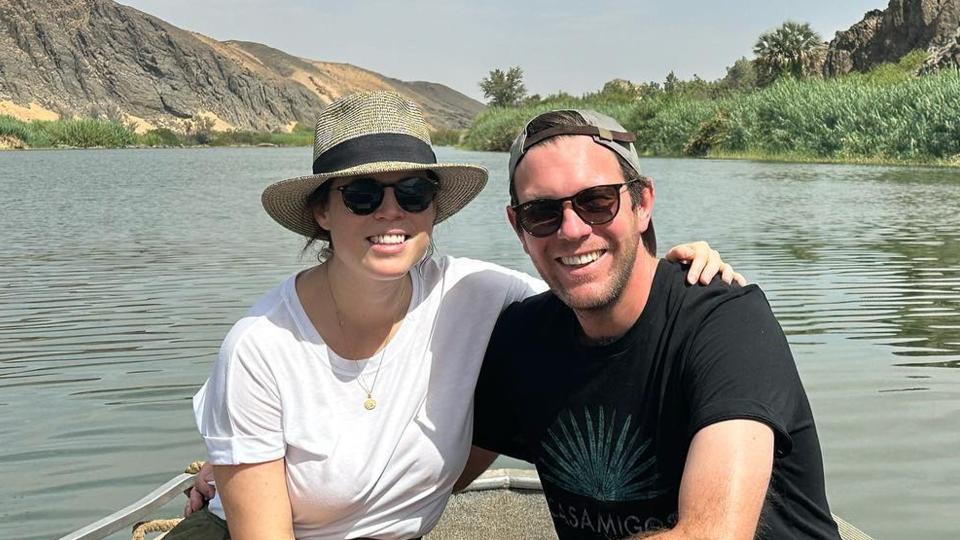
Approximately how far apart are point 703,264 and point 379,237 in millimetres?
828

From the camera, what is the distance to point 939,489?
15.8 ft

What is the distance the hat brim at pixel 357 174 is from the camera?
2529mm

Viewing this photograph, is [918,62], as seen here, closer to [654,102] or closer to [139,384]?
[654,102]

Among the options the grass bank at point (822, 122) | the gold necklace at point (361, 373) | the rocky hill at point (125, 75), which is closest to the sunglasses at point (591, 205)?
the gold necklace at point (361, 373)

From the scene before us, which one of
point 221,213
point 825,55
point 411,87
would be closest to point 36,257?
point 221,213

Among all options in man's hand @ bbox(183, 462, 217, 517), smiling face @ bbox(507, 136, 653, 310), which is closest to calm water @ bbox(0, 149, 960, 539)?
man's hand @ bbox(183, 462, 217, 517)

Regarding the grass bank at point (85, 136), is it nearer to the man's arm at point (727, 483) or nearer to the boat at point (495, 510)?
the boat at point (495, 510)

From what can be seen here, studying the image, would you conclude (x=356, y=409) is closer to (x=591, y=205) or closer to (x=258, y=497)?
(x=258, y=497)

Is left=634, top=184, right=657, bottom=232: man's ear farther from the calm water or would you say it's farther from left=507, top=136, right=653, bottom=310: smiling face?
the calm water

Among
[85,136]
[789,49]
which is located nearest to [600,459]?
[789,49]

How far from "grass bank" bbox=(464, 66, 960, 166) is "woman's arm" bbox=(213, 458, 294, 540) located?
30.1 meters

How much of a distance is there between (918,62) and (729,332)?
5335 centimetres

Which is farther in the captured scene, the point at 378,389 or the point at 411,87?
the point at 411,87

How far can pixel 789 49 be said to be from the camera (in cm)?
5825
